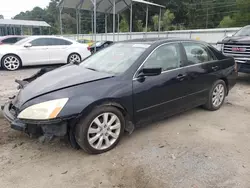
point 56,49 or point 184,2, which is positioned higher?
point 184,2

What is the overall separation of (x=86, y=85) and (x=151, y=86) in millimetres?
989

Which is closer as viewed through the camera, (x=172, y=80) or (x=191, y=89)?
(x=172, y=80)

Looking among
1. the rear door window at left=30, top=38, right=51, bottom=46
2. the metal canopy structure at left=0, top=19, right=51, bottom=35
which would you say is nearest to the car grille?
the rear door window at left=30, top=38, right=51, bottom=46

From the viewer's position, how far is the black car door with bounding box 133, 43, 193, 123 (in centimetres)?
331

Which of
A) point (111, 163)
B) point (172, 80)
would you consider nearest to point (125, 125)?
point (111, 163)

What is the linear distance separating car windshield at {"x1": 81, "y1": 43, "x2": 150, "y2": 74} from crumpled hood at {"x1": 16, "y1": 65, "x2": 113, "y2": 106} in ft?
0.69

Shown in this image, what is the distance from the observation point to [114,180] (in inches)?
101

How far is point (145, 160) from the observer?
293 cm

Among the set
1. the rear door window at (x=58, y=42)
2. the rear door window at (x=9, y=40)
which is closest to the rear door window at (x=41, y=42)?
the rear door window at (x=58, y=42)

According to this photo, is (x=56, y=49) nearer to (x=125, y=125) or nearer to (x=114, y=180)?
(x=125, y=125)

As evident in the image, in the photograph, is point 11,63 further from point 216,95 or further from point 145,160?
point 145,160

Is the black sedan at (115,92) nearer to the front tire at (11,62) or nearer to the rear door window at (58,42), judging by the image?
the front tire at (11,62)

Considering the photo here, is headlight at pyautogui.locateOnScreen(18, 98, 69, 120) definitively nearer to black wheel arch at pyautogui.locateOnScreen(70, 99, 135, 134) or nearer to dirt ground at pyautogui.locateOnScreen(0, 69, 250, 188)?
black wheel arch at pyautogui.locateOnScreen(70, 99, 135, 134)

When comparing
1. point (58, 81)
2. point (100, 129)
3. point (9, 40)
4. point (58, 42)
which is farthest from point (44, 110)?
point (9, 40)
